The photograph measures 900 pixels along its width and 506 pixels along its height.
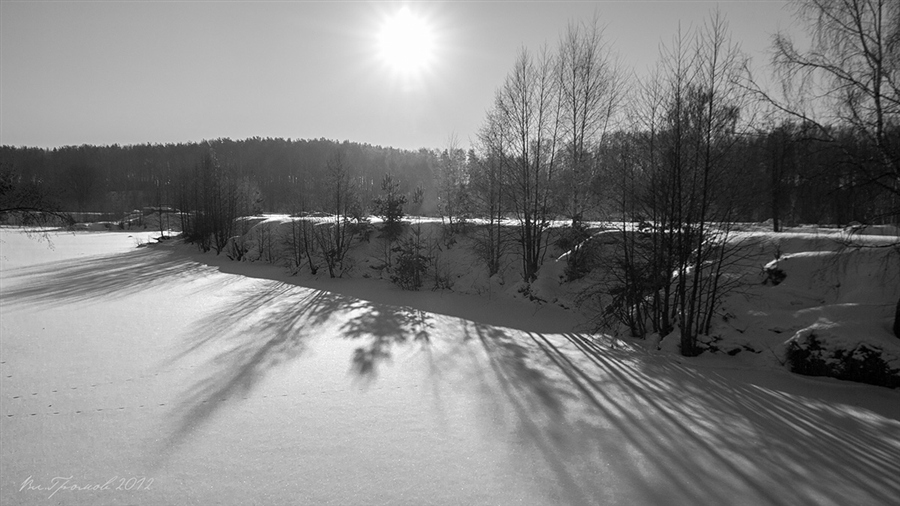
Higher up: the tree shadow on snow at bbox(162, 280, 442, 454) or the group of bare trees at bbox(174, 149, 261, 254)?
the group of bare trees at bbox(174, 149, 261, 254)

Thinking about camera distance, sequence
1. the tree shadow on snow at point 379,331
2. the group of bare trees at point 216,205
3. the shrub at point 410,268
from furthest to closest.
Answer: the group of bare trees at point 216,205 → the shrub at point 410,268 → the tree shadow on snow at point 379,331

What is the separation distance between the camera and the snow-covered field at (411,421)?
3.87 meters

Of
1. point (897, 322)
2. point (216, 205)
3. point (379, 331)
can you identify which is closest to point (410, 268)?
point (379, 331)

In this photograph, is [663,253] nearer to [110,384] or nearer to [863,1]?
[863,1]

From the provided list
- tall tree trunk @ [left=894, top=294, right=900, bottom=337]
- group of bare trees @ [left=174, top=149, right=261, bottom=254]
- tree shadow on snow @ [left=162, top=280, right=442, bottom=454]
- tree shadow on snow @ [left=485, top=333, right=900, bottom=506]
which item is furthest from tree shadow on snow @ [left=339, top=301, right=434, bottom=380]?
group of bare trees @ [left=174, top=149, right=261, bottom=254]

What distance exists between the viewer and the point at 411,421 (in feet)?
17.4

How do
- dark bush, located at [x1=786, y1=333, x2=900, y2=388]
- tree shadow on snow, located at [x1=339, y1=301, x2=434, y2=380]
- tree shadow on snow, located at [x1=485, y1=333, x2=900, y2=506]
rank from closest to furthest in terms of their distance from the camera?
tree shadow on snow, located at [x1=485, y1=333, x2=900, y2=506] → dark bush, located at [x1=786, y1=333, x2=900, y2=388] → tree shadow on snow, located at [x1=339, y1=301, x2=434, y2=380]

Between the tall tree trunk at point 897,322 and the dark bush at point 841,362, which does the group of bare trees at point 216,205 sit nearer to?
the dark bush at point 841,362

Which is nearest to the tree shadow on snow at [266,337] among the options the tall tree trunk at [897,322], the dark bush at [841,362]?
the dark bush at [841,362]

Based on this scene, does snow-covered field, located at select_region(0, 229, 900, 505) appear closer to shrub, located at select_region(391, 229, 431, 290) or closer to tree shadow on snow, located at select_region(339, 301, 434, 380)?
tree shadow on snow, located at select_region(339, 301, 434, 380)

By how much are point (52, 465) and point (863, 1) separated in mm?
11973

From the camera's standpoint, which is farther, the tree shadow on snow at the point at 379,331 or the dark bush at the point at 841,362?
the tree shadow on snow at the point at 379,331

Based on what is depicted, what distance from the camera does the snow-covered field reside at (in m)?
3.87

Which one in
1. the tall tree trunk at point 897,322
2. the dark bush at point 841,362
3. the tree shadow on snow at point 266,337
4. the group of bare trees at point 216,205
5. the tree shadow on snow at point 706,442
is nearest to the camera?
the tree shadow on snow at point 706,442
